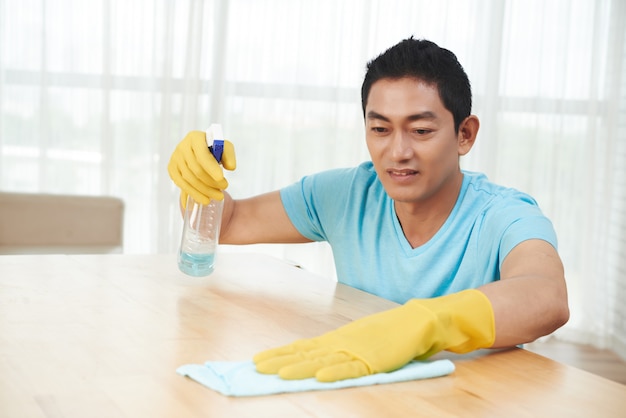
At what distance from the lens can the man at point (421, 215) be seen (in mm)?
1211

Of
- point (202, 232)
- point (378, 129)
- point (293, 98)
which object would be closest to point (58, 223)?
point (293, 98)

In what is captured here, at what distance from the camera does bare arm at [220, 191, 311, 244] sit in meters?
1.91

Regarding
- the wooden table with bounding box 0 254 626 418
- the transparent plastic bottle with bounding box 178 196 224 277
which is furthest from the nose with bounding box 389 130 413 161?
the transparent plastic bottle with bounding box 178 196 224 277

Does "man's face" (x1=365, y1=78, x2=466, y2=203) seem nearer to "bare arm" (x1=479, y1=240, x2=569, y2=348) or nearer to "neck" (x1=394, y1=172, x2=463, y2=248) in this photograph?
"neck" (x1=394, y1=172, x2=463, y2=248)

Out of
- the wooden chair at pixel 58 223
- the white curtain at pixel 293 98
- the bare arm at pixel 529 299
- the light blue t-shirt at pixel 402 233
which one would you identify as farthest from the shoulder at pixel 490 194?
the white curtain at pixel 293 98

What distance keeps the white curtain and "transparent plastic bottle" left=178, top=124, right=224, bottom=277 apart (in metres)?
1.85

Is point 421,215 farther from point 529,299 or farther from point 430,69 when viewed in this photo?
point 529,299

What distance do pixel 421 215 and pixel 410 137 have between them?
0.58 ft

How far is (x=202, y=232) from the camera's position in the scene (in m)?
1.67

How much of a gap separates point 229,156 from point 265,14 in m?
2.07

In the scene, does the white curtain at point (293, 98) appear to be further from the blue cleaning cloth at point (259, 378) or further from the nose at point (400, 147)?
the blue cleaning cloth at point (259, 378)

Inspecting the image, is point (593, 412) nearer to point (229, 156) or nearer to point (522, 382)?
point (522, 382)

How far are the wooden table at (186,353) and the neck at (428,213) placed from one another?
0.70ft

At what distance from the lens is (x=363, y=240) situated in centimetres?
177
